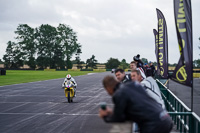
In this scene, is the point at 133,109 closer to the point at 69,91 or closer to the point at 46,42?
the point at 69,91

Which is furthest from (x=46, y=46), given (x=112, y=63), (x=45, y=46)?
(x=112, y=63)

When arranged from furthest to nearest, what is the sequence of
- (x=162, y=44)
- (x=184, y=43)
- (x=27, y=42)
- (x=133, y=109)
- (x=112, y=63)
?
(x=112, y=63), (x=27, y=42), (x=162, y=44), (x=184, y=43), (x=133, y=109)

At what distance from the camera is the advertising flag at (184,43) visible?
18.2 ft

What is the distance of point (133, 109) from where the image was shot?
309cm

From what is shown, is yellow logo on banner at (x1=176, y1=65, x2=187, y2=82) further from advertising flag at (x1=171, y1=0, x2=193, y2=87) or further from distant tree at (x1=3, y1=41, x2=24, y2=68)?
distant tree at (x1=3, y1=41, x2=24, y2=68)

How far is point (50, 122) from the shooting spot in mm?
8820

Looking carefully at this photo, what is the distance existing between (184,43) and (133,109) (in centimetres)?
332

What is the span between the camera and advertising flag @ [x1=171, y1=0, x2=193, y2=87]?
555 cm

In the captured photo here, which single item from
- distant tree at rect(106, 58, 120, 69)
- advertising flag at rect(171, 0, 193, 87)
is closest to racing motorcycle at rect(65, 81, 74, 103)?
advertising flag at rect(171, 0, 193, 87)

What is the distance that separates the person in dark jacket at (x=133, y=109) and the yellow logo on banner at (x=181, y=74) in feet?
8.57

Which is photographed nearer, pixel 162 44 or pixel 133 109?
pixel 133 109

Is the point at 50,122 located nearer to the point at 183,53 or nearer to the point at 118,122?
the point at 183,53

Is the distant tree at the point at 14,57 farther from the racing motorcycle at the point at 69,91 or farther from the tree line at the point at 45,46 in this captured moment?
the racing motorcycle at the point at 69,91

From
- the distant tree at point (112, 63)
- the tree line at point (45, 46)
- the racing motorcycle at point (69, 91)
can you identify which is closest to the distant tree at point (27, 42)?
the tree line at point (45, 46)
